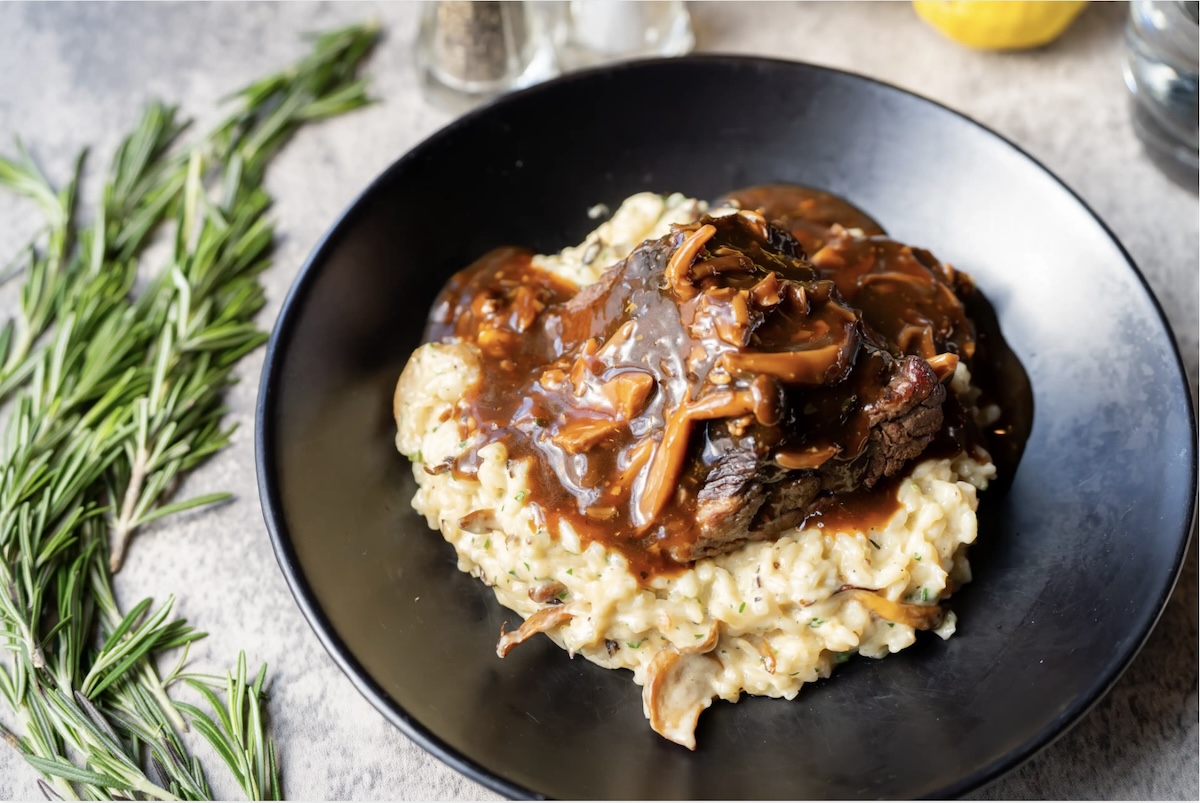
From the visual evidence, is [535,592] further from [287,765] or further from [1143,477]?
[1143,477]

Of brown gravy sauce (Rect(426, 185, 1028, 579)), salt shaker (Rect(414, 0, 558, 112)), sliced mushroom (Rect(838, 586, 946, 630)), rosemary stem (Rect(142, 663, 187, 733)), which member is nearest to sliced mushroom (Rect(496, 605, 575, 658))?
brown gravy sauce (Rect(426, 185, 1028, 579))

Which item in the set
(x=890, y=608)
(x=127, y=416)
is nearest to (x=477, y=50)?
(x=127, y=416)

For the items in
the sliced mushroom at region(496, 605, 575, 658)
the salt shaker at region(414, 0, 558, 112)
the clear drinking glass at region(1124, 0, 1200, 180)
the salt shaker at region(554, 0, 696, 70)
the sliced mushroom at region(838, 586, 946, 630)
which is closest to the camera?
the sliced mushroom at region(838, 586, 946, 630)

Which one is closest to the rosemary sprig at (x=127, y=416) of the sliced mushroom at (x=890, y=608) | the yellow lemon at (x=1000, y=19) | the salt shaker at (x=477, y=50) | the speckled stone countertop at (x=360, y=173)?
the speckled stone countertop at (x=360, y=173)

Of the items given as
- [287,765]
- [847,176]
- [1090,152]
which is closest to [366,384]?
[287,765]

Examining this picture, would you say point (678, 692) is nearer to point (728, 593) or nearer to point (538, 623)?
point (728, 593)

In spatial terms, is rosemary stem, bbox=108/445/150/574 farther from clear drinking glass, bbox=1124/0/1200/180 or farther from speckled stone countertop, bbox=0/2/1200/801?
clear drinking glass, bbox=1124/0/1200/180
